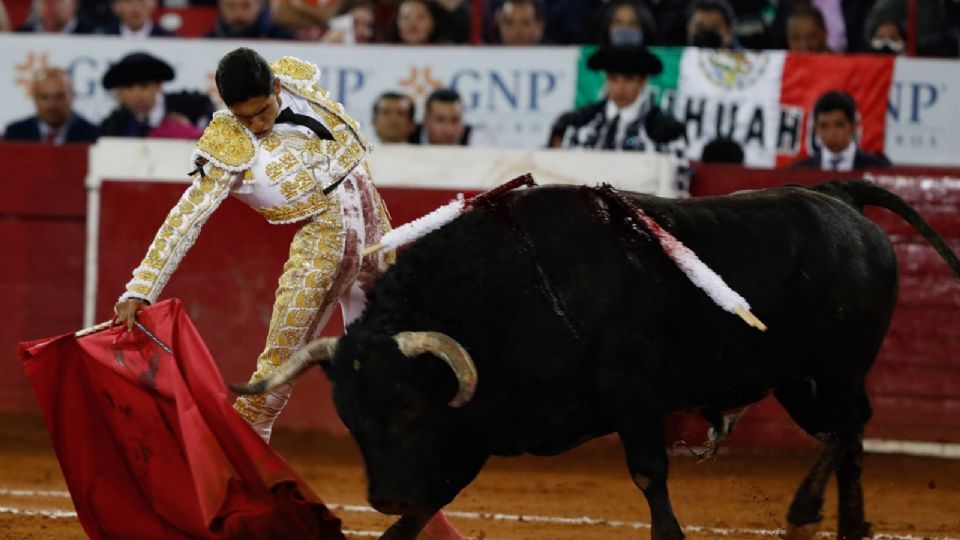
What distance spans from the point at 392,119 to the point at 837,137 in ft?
6.97

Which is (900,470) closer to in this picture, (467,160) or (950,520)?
(950,520)

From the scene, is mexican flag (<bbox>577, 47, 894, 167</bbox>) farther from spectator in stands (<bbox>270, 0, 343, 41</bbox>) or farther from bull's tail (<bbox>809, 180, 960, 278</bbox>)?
bull's tail (<bbox>809, 180, 960, 278</bbox>)

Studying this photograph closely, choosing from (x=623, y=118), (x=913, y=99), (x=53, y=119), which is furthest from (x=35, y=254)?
(x=913, y=99)

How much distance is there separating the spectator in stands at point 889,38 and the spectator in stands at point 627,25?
1128 millimetres

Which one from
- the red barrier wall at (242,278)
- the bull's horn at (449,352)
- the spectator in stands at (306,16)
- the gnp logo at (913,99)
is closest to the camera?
the bull's horn at (449,352)

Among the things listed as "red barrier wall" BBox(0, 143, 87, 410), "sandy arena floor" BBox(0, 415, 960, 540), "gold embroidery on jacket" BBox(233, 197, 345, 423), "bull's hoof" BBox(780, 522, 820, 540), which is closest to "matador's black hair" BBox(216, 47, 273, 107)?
"gold embroidery on jacket" BBox(233, 197, 345, 423)

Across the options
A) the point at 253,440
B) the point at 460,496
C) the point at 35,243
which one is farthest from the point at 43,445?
the point at 253,440

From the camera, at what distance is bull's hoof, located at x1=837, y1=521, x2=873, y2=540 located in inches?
196

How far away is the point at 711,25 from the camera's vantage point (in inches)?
316

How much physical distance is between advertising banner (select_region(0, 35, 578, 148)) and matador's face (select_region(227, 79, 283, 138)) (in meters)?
3.54

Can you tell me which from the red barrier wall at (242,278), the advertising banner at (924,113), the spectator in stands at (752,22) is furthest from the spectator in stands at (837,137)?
the spectator in stands at (752,22)

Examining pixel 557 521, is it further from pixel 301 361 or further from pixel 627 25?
pixel 627 25

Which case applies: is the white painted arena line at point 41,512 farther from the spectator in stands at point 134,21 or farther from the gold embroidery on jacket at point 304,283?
the spectator in stands at point 134,21

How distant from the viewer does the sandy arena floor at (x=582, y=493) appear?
565 centimetres
